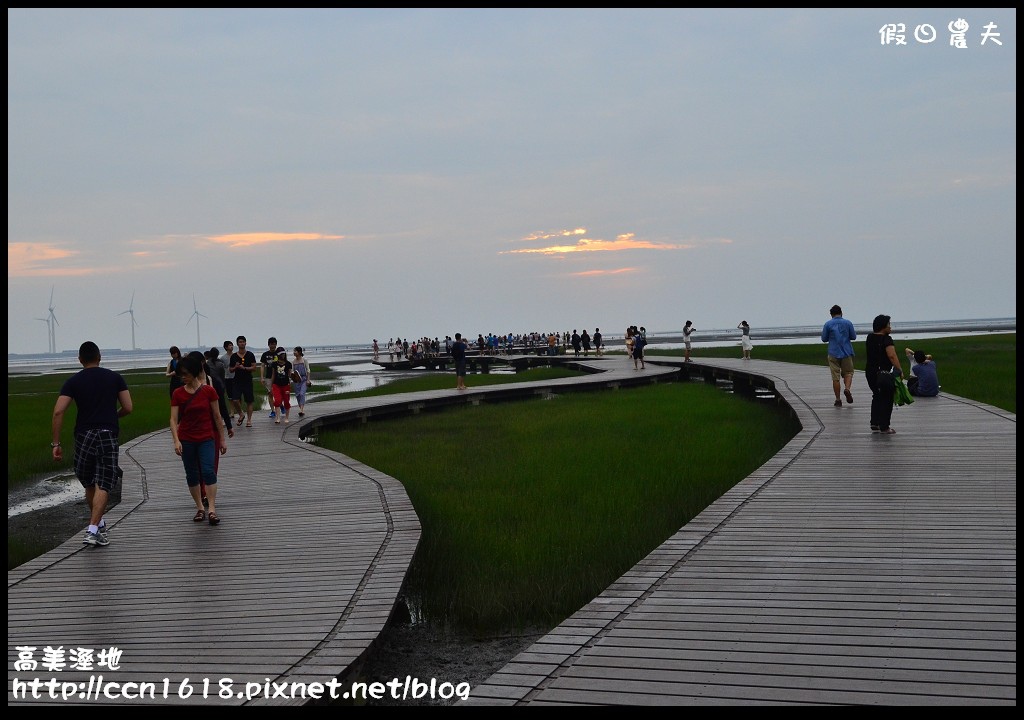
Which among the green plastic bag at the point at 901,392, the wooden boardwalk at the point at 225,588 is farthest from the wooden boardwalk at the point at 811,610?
the green plastic bag at the point at 901,392

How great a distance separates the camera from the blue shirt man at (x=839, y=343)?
14719mm

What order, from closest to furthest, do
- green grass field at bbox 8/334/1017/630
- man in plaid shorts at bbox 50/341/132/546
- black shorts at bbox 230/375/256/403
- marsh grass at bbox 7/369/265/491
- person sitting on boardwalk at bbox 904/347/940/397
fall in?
green grass field at bbox 8/334/1017/630 < man in plaid shorts at bbox 50/341/132/546 < marsh grass at bbox 7/369/265/491 < black shorts at bbox 230/375/256/403 < person sitting on boardwalk at bbox 904/347/940/397

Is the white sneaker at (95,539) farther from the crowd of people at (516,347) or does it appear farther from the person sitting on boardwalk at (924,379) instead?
the crowd of people at (516,347)

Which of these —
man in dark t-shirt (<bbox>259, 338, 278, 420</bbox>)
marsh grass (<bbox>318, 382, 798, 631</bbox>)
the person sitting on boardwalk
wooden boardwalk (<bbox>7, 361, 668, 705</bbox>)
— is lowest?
marsh grass (<bbox>318, 382, 798, 631</bbox>)

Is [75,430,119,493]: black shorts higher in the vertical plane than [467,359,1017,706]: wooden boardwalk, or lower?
higher

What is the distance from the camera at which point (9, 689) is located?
4.30 m

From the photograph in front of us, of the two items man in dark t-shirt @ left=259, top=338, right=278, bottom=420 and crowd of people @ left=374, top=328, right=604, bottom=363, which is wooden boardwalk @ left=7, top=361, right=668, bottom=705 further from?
crowd of people @ left=374, top=328, right=604, bottom=363

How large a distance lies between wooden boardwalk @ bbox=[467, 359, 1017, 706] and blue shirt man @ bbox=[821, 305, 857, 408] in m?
6.25

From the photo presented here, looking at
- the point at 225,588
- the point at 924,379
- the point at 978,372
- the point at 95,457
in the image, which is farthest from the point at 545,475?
the point at 978,372

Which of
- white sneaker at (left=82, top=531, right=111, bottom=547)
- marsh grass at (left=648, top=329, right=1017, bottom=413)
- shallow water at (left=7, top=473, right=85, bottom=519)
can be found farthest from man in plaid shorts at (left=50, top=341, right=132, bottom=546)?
marsh grass at (left=648, top=329, right=1017, bottom=413)

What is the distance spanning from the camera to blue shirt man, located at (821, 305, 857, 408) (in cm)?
1472

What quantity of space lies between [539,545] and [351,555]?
1863 mm

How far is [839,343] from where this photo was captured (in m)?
15.0

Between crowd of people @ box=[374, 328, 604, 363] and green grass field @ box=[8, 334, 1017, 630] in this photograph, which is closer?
green grass field @ box=[8, 334, 1017, 630]
